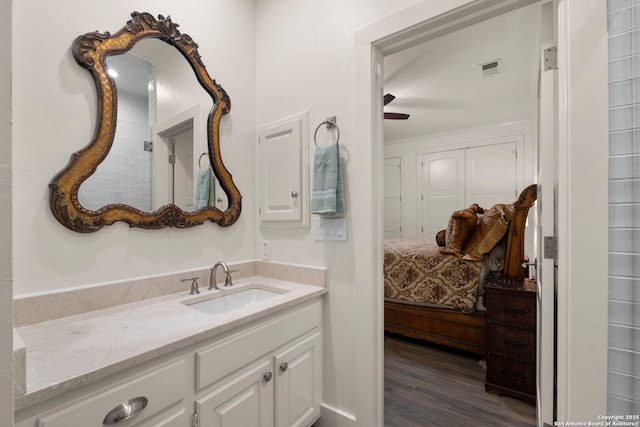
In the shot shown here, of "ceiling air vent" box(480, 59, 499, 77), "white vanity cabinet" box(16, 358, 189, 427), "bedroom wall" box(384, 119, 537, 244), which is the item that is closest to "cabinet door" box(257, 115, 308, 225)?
"white vanity cabinet" box(16, 358, 189, 427)

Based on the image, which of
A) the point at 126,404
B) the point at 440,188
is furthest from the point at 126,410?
the point at 440,188

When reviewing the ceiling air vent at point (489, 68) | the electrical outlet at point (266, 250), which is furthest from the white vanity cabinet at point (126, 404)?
the ceiling air vent at point (489, 68)

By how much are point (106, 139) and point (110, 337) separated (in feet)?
2.78

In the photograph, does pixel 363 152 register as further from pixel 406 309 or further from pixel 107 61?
pixel 406 309

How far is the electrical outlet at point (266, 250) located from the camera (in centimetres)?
187

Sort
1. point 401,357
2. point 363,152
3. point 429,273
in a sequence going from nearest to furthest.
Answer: point 363,152 < point 401,357 < point 429,273

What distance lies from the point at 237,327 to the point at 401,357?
186 centimetres

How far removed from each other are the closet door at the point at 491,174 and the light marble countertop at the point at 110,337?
429 centimetres

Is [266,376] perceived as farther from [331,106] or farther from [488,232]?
[488,232]

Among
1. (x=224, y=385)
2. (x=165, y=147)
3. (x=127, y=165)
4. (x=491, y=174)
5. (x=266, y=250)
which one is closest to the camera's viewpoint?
(x=224, y=385)

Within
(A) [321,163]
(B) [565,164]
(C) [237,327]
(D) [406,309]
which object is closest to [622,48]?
(B) [565,164]

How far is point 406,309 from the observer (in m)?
2.74

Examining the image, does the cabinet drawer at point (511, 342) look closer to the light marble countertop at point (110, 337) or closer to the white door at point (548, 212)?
the white door at point (548, 212)

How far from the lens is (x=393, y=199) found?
5.60 m
